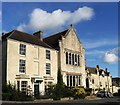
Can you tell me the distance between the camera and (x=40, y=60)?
135 ft

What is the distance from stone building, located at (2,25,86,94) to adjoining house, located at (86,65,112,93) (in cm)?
1328

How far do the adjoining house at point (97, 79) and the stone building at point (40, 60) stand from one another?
13.3 m

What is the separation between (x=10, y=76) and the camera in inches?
1406

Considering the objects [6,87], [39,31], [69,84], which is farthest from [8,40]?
[69,84]

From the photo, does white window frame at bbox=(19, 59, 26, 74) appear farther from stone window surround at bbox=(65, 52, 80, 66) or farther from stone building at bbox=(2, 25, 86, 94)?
stone window surround at bbox=(65, 52, 80, 66)

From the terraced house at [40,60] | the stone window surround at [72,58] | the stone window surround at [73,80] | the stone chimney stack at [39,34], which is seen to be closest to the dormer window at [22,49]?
the terraced house at [40,60]

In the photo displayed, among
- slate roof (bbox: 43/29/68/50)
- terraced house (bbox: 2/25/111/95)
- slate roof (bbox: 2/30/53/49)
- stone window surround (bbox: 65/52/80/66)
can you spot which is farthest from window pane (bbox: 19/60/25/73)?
stone window surround (bbox: 65/52/80/66)

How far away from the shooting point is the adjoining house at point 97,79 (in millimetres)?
62969

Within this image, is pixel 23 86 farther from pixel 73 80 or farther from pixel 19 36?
pixel 73 80

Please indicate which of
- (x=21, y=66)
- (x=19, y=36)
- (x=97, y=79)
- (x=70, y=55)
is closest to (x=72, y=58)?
(x=70, y=55)

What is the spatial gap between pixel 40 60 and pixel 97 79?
3160 centimetres

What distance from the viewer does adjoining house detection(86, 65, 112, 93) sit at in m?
63.0

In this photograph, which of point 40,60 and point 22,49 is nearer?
point 22,49

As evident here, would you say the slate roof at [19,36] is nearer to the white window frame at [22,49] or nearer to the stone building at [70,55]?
the white window frame at [22,49]
